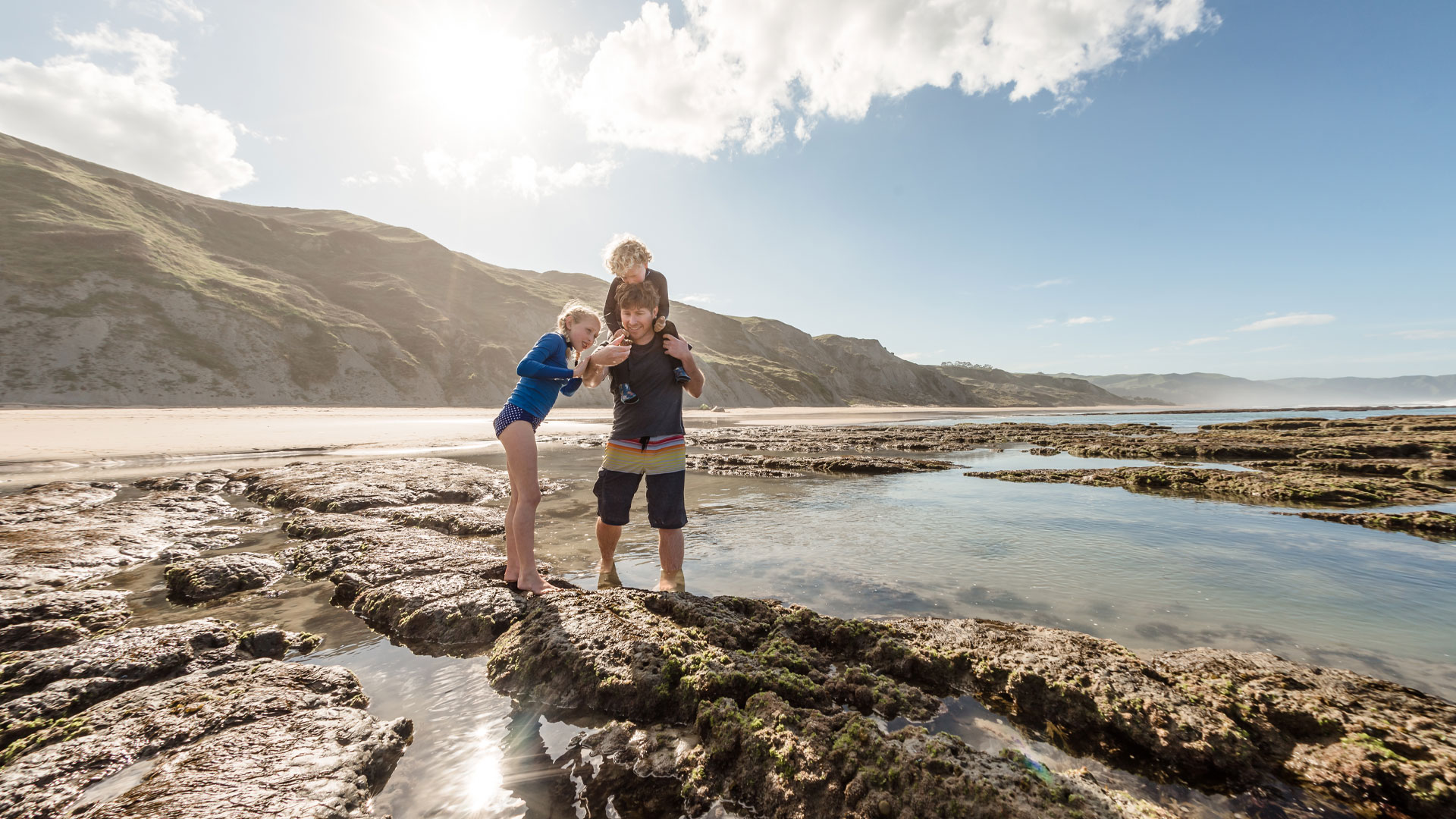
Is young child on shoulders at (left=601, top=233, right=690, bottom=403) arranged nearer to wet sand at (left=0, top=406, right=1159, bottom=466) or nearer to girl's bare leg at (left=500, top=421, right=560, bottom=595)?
girl's bare leg at (left=500, top=421, right=560, bottom=595)

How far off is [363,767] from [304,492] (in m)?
8.86

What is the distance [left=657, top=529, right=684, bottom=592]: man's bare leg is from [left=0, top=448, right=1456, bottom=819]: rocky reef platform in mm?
629

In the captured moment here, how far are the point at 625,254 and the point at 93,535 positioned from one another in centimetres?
754

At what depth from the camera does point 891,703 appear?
10.0 feet

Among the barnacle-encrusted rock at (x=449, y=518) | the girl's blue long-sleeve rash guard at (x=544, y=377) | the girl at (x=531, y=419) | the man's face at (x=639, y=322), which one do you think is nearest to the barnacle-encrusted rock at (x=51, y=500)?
the barnacle-encrusted rock at (x=449, y=518)

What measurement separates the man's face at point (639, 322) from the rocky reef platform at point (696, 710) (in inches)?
86.8

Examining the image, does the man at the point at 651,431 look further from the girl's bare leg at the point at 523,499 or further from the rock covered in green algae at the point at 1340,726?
the rock covered in green algae at the point at 1340,726

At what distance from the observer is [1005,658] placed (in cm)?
346

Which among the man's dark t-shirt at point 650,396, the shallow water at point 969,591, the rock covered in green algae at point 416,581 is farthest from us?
the man's dark t-shirt at point 650,396

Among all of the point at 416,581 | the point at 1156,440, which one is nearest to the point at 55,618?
the point at 416,581

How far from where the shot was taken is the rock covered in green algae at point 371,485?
8805 mm

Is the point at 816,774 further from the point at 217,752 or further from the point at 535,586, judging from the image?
the point at 535,586

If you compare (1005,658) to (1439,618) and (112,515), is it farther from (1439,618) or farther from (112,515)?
(112,515)

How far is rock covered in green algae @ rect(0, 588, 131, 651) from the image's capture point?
3740 millimetres
